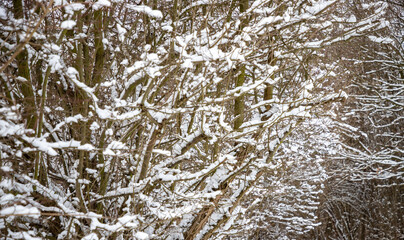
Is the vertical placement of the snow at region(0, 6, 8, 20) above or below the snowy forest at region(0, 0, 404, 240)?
above

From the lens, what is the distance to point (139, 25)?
4.88 metres

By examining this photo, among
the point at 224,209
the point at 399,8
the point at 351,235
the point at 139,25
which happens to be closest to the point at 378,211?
the point at 351,235

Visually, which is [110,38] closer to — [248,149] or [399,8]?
[248,149]

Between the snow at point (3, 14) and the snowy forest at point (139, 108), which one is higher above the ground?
the snow at point (3, 14)

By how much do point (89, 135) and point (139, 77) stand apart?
107 centimetres

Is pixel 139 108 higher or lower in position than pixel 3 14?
lower

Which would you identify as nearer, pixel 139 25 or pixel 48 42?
pixel 48 42

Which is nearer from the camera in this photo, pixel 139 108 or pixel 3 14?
pixel 3 14

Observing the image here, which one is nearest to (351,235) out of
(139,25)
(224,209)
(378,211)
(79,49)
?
(378,211)

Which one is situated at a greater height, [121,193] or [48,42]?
[48,42]

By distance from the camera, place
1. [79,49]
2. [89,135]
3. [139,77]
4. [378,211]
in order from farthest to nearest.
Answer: [378,211] < [89,135] < [79,49] < [139,77]

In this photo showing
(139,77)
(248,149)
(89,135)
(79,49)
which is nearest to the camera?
(139,77)

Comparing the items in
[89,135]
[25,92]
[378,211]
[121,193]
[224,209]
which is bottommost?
[378,211]

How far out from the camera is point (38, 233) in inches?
134
